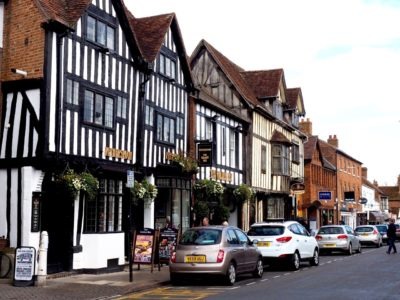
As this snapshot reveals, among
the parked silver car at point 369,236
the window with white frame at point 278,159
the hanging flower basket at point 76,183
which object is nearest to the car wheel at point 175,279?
the hanging flower basket at point 76,183

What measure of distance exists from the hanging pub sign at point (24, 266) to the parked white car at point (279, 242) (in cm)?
778

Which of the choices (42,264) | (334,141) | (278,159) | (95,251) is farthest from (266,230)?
(334,141)

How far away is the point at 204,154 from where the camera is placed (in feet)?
79.1

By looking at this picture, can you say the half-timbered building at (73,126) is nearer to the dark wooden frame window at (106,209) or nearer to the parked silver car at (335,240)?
the dark wooden frame window at (106,209)

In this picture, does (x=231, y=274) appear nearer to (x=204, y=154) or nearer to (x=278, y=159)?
(x=204, y=154)

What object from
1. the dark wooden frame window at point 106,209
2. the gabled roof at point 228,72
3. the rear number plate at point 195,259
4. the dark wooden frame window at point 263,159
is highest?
the gabled roof at point 228,72

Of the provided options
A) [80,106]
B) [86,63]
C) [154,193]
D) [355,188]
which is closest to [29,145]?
[80,106]

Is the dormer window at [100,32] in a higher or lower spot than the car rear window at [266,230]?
higher

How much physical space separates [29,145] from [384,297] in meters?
10.00

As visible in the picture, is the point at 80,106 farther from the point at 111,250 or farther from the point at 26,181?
the point at 111,250

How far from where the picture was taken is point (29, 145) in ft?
52.7

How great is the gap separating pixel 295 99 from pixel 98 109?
24.7 meters

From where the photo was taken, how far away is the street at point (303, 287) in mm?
12883

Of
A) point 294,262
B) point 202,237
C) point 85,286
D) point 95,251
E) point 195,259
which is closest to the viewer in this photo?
point 85,286
